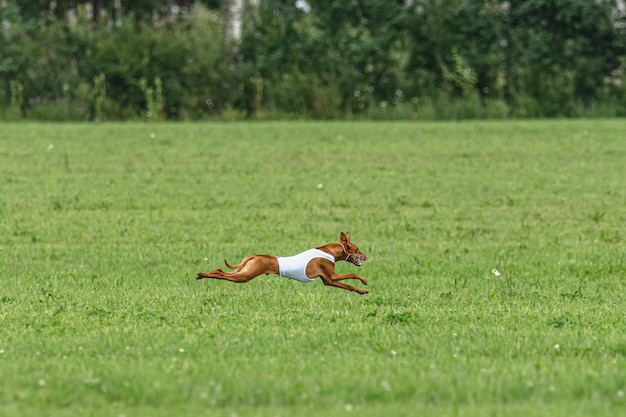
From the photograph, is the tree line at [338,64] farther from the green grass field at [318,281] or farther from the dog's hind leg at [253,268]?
the dog's hind leg at [253,268]

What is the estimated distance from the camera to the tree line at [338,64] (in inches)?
1015

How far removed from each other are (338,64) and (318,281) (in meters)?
17.1

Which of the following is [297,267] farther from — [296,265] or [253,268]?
[253,268]

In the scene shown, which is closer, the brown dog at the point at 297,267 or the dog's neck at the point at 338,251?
the brown dog at the point at 297,267

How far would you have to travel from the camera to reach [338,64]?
26250 millimetres

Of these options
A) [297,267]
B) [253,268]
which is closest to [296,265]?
[297,267]

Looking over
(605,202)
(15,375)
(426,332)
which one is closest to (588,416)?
(426,332)

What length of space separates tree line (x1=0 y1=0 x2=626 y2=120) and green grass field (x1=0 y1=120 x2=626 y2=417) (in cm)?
459

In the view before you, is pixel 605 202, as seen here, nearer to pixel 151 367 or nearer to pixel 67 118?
pixel 151 367

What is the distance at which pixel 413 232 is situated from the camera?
12.4 metres

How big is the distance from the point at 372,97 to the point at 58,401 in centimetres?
2090

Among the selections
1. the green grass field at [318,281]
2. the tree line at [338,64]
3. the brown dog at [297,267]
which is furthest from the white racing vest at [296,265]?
the tree line at [338,64]

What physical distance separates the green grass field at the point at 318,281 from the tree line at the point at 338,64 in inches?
181

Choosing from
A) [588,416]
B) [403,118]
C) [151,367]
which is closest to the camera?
[588,416]
